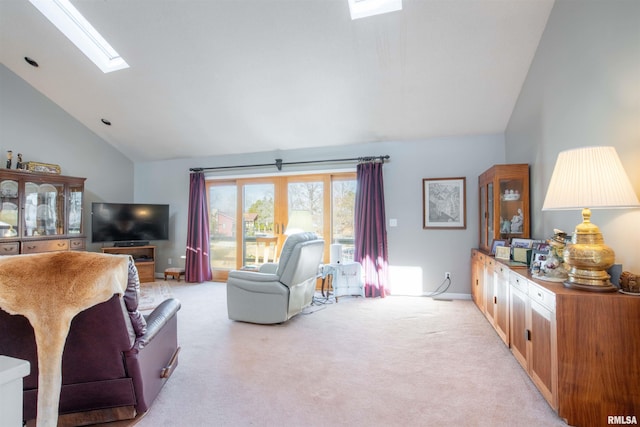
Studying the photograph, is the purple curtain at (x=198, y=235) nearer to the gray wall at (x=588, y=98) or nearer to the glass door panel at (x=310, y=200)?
the glass door panel at (x=310, y=200)

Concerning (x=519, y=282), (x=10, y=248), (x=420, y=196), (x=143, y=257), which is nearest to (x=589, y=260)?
(x=519, y=282)

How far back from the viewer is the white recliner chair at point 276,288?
10.3ft

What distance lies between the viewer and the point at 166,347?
2.07m

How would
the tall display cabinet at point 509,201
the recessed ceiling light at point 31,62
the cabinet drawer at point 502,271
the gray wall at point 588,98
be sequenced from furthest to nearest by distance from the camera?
the recessed ceiling light at point 31,62 < the tall display cabinet at point 509,201 < the cabinet drawer at point 502,271 < the gray wall at point 588,98

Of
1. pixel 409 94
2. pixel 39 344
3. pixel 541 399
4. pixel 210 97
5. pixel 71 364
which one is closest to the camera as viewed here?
pixel 39 344

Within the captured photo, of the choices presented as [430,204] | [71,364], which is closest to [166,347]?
[71,364]

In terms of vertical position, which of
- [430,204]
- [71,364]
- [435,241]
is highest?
[430,204]

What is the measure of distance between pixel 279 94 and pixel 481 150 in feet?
9.55

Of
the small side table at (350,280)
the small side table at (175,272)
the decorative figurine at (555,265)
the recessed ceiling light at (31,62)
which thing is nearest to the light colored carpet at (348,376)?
the decorative figurine at (555,265)

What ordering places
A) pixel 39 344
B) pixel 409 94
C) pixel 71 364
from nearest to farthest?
pixel 39 344 < pixel 71 364 < pixel 409 94

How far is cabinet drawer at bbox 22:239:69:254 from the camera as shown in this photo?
4.09 metres

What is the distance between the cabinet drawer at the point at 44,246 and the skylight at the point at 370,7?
5082 millimetres

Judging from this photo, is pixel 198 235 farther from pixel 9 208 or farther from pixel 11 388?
pixel 11 388

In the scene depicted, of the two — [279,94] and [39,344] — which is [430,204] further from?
[39,344]
